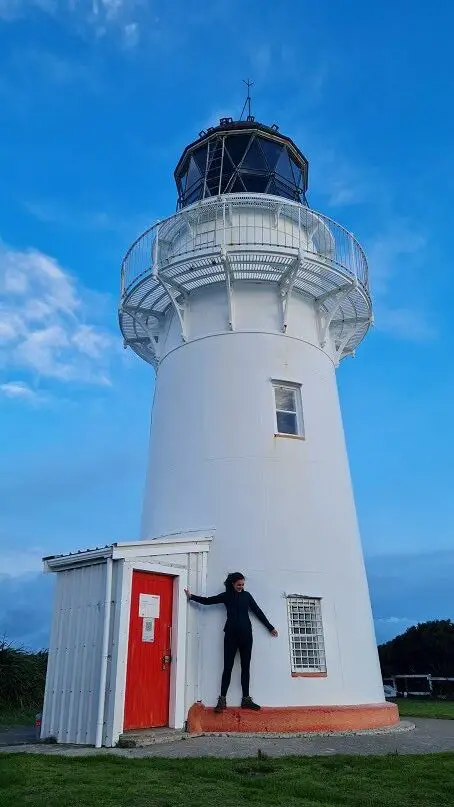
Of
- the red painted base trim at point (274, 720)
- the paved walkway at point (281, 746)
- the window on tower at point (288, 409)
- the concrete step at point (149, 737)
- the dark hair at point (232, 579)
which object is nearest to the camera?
the paved walkway at point (281, 746)

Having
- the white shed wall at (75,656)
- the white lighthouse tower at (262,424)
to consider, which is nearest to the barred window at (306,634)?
the white lighthouse tower at (262,424)

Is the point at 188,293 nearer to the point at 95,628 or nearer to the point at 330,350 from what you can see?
the point at 330,350

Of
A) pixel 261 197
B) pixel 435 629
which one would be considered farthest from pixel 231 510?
pixel 435 629

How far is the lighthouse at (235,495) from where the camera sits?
11.3 meters

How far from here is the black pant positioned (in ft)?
38.3

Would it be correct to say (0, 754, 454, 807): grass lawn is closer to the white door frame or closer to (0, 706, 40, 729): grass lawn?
the white door frame

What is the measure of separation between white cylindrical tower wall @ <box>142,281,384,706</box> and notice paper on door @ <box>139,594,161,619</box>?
3.56 feet

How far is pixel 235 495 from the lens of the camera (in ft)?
43.9

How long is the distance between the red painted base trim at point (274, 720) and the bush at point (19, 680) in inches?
258

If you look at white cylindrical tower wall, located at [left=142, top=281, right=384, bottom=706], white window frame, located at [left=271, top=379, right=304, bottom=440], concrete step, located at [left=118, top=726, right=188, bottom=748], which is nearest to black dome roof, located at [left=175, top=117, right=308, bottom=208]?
white cylindrical tower wall, located at [left=142, top=281, right=384, bottom=706]

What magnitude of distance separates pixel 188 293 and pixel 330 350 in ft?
12.6

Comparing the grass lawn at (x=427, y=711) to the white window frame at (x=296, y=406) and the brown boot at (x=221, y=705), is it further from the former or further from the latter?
the white window frame at (x=296, y=406)

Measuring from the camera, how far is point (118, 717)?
1027cm

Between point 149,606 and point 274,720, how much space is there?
9.47 ft
